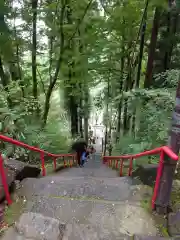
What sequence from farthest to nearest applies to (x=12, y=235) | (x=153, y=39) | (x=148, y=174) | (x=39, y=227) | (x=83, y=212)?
(x=153, y=39)
(x=148, y=174)
(x=83, y=212)
(x=39, y=227)
(x=12, y=235)

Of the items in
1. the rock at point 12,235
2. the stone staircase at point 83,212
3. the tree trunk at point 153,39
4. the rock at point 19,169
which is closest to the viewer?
the rock at point 12,235

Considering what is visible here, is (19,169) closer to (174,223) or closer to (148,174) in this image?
(148,174)

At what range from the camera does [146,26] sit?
24.8 ft

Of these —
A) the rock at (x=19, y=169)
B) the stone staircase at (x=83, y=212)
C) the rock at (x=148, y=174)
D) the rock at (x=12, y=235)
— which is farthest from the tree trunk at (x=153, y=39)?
the rock at (x=12, y=235)

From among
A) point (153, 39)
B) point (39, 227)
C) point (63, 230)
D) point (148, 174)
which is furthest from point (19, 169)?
point (153, 39)

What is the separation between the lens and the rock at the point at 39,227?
210 centimetres

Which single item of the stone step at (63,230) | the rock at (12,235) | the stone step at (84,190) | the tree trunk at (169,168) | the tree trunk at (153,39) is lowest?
the stone step at (84,190)

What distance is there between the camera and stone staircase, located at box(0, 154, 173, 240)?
2.15m

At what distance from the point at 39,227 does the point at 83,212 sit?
63 cm

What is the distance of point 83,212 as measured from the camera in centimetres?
258

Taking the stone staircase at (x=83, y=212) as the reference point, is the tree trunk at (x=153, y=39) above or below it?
above

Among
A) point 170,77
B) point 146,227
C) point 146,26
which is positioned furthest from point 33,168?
point 146,26

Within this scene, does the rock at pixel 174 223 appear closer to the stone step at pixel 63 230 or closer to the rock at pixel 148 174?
the stone step at pixel 63 230

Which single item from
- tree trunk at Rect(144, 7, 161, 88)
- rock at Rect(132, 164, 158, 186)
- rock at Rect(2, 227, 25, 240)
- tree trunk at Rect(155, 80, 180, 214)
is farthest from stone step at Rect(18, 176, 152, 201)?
tree trunk at Rect(144, 7, 161, 88)
